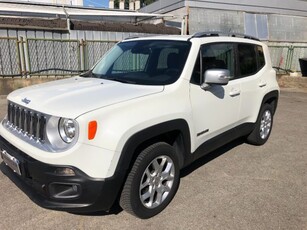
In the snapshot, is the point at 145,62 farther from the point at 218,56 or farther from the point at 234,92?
the point at 234,92

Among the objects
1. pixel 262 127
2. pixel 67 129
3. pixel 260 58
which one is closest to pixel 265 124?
pixel 262 127

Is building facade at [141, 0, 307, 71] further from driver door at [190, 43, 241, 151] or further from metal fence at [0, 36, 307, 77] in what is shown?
driver door at [190, 43, 241, 151]

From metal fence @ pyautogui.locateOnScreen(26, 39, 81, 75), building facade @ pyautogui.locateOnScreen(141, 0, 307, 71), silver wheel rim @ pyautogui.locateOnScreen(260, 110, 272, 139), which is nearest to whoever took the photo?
silver wheel rim @ pyautogui.locateOnScreen(260, 110, 272, 139)

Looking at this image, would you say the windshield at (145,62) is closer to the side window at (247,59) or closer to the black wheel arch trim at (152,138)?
the black wheel arch trim at (152,138)

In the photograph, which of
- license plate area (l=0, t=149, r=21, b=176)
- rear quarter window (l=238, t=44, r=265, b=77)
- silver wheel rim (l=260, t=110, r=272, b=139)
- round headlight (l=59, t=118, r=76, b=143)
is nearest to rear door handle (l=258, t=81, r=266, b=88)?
rear quarter window (l=238, t=44, r=265, b=77)

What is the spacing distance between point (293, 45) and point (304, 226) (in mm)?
16717

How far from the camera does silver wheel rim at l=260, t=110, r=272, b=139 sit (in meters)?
5.06

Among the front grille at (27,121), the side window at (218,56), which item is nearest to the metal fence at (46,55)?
the front grille at (27,121)

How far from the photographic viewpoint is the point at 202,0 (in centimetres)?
1577

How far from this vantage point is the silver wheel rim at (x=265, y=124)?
16.6 feet

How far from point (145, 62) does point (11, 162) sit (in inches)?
75.4

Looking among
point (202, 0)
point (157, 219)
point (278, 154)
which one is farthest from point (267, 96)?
point (202, 0)

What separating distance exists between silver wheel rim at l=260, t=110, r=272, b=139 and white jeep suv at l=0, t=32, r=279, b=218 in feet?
3.01

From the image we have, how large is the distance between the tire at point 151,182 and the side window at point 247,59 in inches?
74.7
